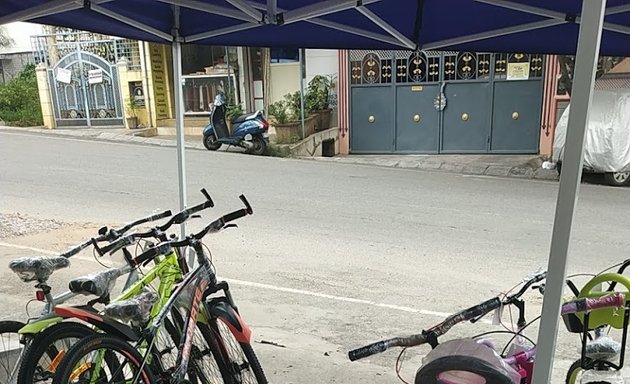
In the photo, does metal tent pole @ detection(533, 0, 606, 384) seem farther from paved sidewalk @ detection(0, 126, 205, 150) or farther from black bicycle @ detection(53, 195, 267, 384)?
paved sidewalk @ detection(0, 126, 205, 150)

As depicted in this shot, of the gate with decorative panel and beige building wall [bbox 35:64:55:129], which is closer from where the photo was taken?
the gate with decorative panel

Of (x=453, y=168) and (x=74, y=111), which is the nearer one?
(x=453, y=168)

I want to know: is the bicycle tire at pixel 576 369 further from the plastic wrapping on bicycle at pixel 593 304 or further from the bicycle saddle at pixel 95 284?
the bicycle saddle at pixel 95 284

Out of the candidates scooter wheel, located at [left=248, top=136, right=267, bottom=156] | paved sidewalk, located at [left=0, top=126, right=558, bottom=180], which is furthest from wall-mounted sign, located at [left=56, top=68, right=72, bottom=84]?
scooter wheel, located at [left=248, top=136, right=267, bottom=156]

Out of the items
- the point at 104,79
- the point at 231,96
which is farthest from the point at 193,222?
the point at 104,79

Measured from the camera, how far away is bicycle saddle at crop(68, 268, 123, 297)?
6.37 feet

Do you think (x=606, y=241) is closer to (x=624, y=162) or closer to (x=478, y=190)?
(x=478, y=190)

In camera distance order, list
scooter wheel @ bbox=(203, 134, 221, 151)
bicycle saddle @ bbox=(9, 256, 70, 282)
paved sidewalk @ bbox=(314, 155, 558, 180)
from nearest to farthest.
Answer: bicycle saddle @ bbox=(9, 256, 70, 282)
paved sidewalk @ bbox=(314, 155, 558, 180)
scooter wheel @ bbox=(203, 134, 221, 151)

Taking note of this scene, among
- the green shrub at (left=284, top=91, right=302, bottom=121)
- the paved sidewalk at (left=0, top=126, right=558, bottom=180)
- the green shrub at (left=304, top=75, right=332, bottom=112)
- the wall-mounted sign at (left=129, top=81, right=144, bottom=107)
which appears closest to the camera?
the paved sidewalk at (left=0, top=126, right=558, bottom=180)

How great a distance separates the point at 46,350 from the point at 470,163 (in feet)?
32.2

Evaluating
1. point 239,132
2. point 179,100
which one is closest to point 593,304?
point 179,100

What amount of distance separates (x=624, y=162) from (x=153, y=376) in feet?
27.6

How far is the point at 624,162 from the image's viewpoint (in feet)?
26.9

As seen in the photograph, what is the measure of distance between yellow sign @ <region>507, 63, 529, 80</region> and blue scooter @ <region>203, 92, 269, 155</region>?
17.9ft
